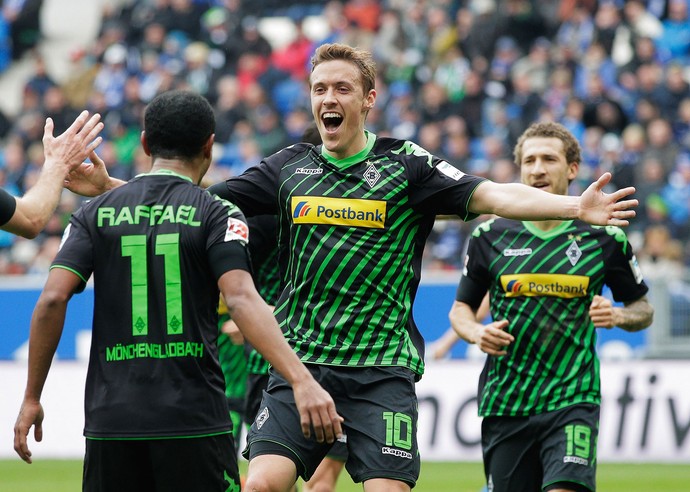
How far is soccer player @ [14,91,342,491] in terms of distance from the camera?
5.20 m

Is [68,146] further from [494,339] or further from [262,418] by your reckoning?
[494,339]

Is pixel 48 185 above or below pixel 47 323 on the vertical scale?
above

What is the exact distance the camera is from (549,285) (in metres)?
7.44

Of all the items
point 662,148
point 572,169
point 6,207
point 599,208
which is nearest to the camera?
point 6,207

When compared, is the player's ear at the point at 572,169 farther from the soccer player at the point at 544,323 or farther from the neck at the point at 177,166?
the neck at the point at 177,166

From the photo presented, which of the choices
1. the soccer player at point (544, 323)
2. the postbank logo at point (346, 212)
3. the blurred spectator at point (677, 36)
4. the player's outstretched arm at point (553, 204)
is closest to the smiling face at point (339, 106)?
the postbank logo at point (346, 212)

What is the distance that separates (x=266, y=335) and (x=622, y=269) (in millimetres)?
3172

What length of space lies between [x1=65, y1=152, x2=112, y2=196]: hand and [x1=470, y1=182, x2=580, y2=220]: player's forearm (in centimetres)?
198

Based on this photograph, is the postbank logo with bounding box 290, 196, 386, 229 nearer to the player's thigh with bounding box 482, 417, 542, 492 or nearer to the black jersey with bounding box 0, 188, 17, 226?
the black jersey with bounding box 0, 188, 17, 226

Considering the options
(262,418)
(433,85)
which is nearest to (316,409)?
(262,418)

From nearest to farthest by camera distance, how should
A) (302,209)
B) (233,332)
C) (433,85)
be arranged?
(302,209) → (233,332) → (433,85)

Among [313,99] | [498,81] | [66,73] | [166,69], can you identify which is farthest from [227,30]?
[313,99]

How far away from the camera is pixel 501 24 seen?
21.1 metres

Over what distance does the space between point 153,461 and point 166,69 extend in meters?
17.5
